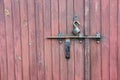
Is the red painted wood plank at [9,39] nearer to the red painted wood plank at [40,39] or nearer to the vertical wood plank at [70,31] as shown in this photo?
the red painted wood plank at [40,39]

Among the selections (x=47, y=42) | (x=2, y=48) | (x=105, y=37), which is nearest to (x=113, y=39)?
(x=105, y=37)

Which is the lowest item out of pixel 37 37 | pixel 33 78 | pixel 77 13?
pixel 33 78

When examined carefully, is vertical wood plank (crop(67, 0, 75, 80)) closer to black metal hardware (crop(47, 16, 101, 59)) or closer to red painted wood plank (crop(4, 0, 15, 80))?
black metal hardware (crop(47, 16, 101, 59))

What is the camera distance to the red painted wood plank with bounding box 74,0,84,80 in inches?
95.4

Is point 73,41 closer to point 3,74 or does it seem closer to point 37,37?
point 37,37

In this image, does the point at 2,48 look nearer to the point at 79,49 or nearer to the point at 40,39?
the point at 40,39

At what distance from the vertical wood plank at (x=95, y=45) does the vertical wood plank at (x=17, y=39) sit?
0.68 meters

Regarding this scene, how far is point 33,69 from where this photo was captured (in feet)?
8.32

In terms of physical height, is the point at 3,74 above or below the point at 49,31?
below

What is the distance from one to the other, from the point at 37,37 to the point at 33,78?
39cm

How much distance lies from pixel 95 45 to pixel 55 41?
37 centimetres

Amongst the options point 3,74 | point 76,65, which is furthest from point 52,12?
point 3,74

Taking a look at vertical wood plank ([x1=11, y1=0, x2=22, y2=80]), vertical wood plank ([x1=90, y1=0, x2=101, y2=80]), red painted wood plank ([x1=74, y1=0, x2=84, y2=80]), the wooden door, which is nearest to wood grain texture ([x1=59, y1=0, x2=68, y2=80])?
the wooden door

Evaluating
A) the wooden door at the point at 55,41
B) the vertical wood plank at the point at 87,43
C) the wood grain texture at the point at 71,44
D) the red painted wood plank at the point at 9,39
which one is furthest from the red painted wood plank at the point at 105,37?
the red painted wood plank at the point at 9,39
